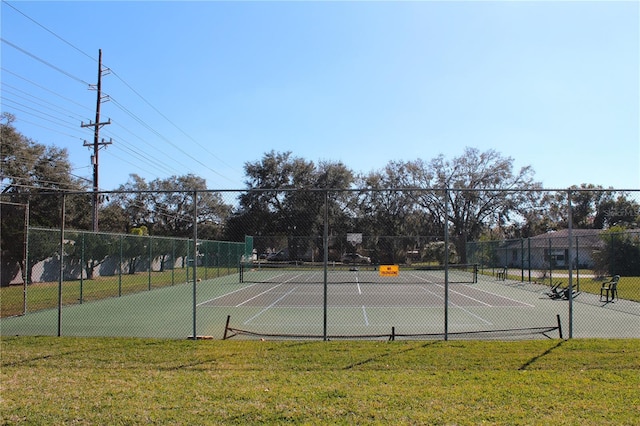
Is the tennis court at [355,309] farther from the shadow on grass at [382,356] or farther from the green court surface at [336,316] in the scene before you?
the shadow on grass at [382,356]

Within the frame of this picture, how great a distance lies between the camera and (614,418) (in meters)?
4.68

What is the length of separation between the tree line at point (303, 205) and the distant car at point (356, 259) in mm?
3984

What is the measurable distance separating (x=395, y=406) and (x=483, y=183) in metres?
51.1

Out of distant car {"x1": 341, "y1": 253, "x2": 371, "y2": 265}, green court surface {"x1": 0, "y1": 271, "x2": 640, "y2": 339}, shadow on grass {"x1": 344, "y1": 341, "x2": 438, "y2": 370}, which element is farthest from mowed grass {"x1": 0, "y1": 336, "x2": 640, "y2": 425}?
distant car {"x1": 341, "y1": 253, "x2": 371, "y2": 265}

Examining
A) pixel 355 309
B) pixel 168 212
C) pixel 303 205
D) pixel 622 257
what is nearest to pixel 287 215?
pixel 303 205

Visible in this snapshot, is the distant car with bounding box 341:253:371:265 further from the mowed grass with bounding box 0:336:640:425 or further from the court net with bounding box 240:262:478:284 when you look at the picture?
the mowed grass with bounding box 0:336:640:425

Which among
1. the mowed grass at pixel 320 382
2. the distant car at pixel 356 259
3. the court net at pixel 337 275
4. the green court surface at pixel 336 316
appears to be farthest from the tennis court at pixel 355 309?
the mowed grass at pixel 320 382

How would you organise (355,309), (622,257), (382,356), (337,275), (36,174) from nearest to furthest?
(382,356)
(355,309)
(622,257)
(337,275)
(36,174)

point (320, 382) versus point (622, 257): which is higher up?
point (622, 257)

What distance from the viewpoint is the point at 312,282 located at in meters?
19.8

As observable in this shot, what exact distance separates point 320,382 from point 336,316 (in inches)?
280

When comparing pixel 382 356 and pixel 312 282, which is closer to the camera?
pixel 382 356

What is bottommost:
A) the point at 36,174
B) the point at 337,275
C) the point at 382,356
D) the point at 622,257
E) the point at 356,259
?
the point at 337,275

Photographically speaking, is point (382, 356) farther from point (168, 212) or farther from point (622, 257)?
point (168, 212)
